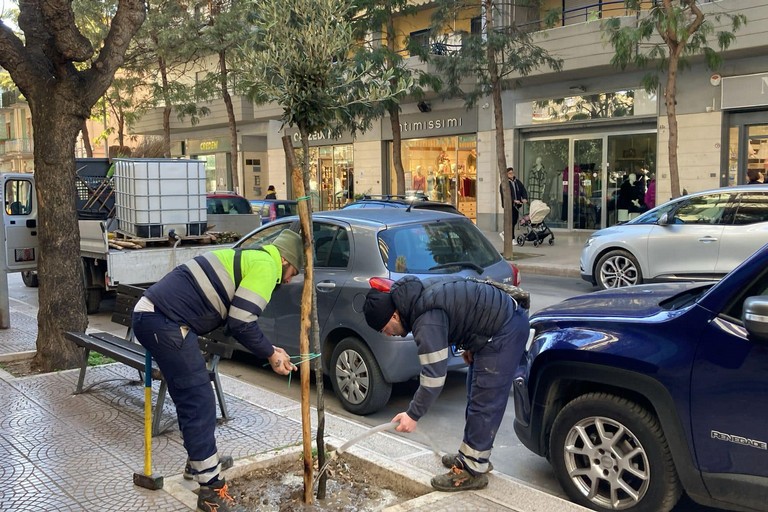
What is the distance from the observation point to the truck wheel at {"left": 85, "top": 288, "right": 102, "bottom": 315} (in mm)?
11008

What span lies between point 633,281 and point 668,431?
8.05 m

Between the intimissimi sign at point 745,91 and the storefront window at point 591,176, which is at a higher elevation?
the intimissimi sign at point 745,91

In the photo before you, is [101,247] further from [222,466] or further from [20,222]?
[222,466]

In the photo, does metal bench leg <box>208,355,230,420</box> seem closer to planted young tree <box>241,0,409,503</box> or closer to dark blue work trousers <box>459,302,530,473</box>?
planted young tree <box>241,0,409,503</box>

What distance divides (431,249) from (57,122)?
150 inches

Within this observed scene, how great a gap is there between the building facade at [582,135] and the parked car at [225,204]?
8.06 ft

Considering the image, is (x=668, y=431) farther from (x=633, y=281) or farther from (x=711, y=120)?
(x=711, y=120)

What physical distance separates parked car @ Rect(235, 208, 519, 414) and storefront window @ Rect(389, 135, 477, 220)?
16.9m

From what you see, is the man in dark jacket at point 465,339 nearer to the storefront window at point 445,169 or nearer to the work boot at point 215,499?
the work boot at point 215,499

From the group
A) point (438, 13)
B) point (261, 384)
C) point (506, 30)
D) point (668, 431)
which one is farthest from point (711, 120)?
point (668, 431)

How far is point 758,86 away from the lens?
53.5 feet

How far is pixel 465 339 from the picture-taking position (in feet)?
12.9

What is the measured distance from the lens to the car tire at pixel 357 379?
19.0 ft

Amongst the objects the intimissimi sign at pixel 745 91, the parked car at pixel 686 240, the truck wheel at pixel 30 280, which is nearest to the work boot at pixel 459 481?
the parked car at pixel 686 240
